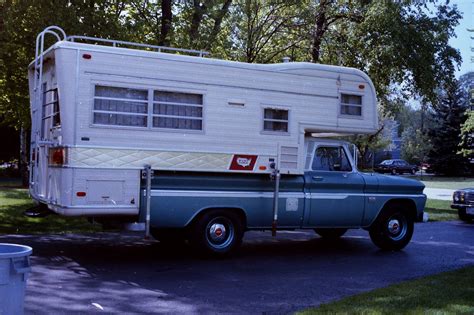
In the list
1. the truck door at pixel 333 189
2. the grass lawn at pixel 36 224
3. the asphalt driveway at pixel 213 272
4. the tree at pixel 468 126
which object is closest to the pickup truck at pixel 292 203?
the truck door at pixel 333 189

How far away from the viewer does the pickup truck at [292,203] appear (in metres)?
9.17

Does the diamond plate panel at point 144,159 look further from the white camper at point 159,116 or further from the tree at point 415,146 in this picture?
the tree at point 415,146

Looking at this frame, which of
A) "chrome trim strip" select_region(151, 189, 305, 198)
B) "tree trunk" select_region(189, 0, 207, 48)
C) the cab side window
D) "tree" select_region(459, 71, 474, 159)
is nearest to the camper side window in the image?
"chrome trim strip" select_region(151, 189, 305, 198)

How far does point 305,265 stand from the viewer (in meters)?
9.48

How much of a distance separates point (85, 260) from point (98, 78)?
9.25 ft

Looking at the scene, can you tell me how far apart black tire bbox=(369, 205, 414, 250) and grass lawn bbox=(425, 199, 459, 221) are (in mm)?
6823

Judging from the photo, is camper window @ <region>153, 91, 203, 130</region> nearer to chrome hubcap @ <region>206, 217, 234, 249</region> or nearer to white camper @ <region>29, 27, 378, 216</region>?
white camper @ <region>29, 27, 378, 216</region>

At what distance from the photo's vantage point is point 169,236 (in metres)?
10.7

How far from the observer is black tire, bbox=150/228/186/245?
10211 millimetres

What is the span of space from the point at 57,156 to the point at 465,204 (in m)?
12.8

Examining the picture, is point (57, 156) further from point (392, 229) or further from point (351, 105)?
point (392, 229)

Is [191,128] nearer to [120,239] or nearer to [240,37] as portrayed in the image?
[120,239]

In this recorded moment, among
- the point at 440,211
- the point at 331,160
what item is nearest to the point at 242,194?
the point at 331,160

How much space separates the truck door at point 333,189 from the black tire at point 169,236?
225 centimetres
